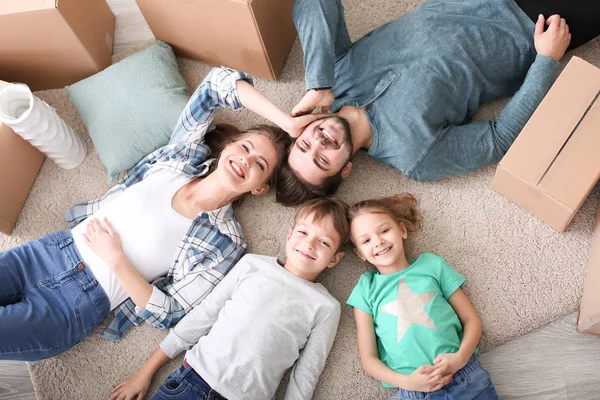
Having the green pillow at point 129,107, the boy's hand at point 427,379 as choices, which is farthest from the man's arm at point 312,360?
the green pillow at point 129,107

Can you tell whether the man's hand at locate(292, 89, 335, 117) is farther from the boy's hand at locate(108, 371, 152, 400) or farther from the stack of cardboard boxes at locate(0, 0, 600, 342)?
the boy's hand at locate(108, 371, 152, 400)

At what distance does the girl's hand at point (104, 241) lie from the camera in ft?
4.71

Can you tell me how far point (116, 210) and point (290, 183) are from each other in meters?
0.50

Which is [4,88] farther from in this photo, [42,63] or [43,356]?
[43,356]

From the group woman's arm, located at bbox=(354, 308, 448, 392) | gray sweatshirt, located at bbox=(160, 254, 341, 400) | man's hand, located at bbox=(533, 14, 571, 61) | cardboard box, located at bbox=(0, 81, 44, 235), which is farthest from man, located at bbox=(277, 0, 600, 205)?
cardboard box, located at bbox=(0, 81, 44, 235)

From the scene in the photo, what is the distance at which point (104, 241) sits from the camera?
57.1 inches

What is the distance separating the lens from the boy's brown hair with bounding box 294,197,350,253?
1409mm

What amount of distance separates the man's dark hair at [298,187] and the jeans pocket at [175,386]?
569mm

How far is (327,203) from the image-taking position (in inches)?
56.9

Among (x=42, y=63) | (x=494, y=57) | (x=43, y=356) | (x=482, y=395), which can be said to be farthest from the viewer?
(x=42, y=63)

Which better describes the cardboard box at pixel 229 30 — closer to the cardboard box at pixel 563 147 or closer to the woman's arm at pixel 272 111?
the woman's arm at pixel 272 111

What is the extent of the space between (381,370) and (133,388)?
677 millimetres

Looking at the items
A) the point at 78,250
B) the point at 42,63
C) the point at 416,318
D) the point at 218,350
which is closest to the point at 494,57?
the point at 416,318

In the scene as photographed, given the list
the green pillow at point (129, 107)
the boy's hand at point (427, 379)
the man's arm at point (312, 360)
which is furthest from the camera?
the green pillow at point (129, 107)
